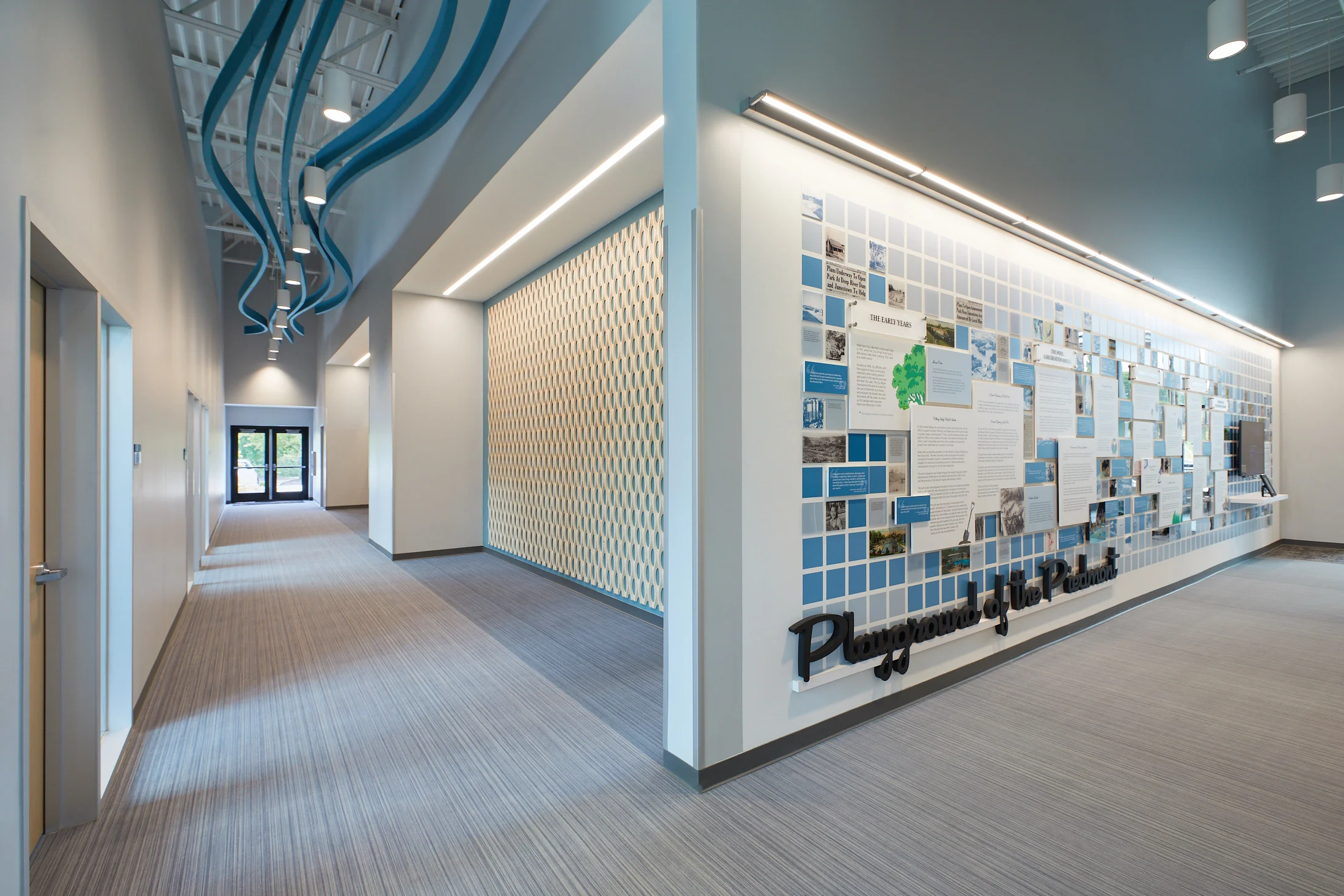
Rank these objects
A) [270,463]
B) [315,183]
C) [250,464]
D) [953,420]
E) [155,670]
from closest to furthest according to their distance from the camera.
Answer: [953,420], [155,670], [315,183], [250,464], [270,463]

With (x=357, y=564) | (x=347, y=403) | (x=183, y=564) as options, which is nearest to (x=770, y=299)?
(x=183, y=564)

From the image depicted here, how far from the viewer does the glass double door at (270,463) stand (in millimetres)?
16672

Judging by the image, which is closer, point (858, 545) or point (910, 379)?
point (858, 545)

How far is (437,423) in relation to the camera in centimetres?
805

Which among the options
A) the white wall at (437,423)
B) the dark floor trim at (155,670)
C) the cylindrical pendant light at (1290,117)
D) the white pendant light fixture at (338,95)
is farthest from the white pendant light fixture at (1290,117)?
the dark floor trim at (155,670)

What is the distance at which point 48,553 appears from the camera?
2314mm

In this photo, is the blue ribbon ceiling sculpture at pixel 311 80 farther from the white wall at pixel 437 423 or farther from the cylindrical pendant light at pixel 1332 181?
the cylindrical pendant light at pixel 1332 181

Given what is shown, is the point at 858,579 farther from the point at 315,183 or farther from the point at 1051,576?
the point at 315,183

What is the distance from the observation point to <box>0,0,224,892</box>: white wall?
1638 millimetres

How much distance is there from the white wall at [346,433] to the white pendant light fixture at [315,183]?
10.5 m

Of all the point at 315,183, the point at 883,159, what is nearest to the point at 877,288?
the point at 883,159

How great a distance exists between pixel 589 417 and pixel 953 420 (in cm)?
343

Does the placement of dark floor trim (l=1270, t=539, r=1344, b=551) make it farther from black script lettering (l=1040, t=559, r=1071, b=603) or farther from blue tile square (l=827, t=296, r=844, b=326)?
blue tile square (l=827, t=296, r=844, b=326)

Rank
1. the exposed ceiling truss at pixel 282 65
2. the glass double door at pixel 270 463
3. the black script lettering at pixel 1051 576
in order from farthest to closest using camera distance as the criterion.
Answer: the glass double door at pixel 270 463, the exposed ceiling truss at pixel 282 65, the black script lettering at pixel 1051 576
